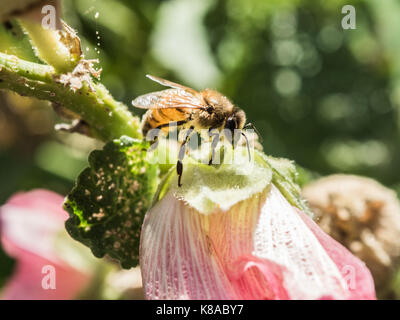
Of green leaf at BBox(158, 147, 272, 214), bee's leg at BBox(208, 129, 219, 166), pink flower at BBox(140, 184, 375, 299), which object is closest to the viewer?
pink flower at BBox(140, 184, 375, 299)

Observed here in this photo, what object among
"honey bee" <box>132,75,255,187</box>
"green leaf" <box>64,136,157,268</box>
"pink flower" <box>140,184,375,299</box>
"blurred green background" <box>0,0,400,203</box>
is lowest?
"pink flower" <box>140,184,375,299</box>

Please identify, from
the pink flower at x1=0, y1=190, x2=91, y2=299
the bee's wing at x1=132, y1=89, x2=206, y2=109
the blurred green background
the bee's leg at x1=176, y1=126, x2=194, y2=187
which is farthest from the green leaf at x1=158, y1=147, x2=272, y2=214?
the blurred green background

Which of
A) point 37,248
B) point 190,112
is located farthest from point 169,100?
point 37,248

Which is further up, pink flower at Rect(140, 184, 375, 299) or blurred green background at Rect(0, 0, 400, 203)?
blurred green background at Rect(0, 0, 400, 203)

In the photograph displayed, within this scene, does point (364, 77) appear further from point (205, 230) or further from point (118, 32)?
point (205, 230)

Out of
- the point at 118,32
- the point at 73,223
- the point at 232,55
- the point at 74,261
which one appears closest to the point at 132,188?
the point at 73,223

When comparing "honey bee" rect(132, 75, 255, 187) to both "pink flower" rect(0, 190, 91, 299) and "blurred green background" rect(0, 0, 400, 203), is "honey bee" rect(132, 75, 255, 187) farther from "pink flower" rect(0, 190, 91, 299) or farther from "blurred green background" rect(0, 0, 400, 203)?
"blurred green background" rect(0, 0, 400, 203)

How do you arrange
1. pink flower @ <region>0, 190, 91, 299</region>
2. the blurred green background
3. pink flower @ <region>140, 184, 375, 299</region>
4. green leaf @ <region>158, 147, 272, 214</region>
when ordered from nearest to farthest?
pink flower @ <region>140, 184, 375, 299</region>
green leaf @ <region>158, 147, 272, 214</region>
pink flower @ <region>0, 190, 91, 299</region>
the blurred green background
